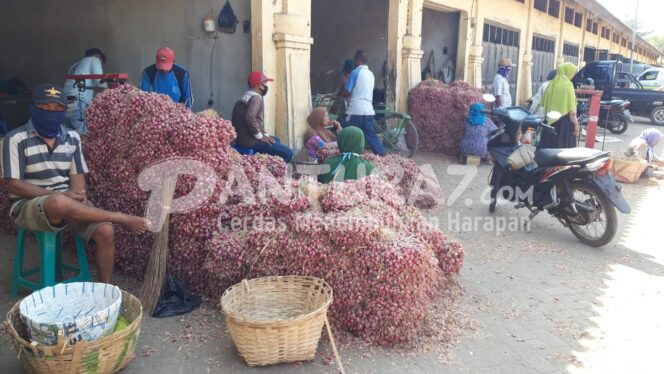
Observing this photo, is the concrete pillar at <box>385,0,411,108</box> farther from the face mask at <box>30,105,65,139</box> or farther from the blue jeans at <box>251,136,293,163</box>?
the face mask at <box>30,105,65,139</box>

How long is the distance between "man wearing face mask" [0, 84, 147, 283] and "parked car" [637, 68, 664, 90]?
22026mm

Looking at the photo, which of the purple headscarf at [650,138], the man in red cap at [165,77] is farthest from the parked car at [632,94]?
the man in red cap at [165,77]

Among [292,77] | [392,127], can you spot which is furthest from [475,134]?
[292,77]

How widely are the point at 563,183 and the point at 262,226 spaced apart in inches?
136

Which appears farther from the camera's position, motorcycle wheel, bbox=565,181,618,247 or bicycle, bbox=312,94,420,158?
bicycle, bbox=312,94,420,158

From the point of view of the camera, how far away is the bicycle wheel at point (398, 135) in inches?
367

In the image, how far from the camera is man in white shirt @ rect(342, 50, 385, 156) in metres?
7.86

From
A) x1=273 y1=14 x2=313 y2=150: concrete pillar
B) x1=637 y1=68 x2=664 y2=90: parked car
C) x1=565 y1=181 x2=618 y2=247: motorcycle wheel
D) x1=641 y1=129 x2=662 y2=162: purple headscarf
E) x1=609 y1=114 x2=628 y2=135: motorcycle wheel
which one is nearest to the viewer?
x1=565 y1=181 x2=618 y2=247: motorcycle wheel

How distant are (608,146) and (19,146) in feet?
41.9

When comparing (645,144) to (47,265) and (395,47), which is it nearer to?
(395,47)

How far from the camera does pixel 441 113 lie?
9.67m

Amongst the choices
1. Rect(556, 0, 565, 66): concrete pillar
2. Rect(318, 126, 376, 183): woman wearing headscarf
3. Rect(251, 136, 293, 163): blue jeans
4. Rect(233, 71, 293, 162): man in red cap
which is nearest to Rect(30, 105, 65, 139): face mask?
Rect(318, 126, 376, 183): woman wearing headscarf

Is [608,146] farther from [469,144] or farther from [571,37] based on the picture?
[571,37]

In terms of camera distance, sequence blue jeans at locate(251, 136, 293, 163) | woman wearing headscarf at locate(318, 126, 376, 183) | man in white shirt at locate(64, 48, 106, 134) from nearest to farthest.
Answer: woman wearing headscarf at locate(318, 126, 376, 183), blue jeans at locate(251, 136, 293, 163), man in white shirt at locate(64, 48, 106, 134)
